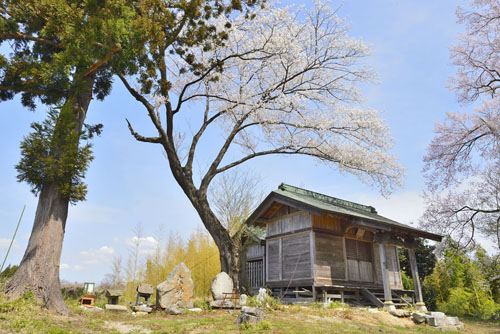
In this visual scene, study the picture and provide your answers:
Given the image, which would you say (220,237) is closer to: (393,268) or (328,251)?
(328,251)

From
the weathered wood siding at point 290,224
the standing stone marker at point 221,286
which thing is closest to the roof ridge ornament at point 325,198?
the weathered wood siding at point 290,224

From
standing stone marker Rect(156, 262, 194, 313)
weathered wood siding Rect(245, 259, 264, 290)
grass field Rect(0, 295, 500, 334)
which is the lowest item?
grass field Rect(0, 295, 500, 334)

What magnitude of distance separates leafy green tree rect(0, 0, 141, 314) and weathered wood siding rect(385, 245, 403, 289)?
13683mm

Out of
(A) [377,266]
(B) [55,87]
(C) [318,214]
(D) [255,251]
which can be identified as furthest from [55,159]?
(A) [377,266]

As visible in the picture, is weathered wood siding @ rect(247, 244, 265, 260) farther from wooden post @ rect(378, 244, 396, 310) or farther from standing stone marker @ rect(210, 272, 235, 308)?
wooden post @ rect(378, 244, 396, 310)

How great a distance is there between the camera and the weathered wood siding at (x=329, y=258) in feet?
44.7

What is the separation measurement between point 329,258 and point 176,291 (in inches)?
258

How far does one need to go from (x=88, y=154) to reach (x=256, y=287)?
11276mm

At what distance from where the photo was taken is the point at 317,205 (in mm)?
13766

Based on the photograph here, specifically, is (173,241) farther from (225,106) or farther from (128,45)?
(128,45)

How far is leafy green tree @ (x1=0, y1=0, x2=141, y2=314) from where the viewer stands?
7.93 meters

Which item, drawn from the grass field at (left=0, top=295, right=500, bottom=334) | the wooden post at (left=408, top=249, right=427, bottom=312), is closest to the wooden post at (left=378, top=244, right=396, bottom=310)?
the grass field at (left=0, top=295, right=500, bottom=334)

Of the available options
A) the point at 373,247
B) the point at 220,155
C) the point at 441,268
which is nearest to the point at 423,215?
the point at 373,247

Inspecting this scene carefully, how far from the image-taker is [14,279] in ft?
26.3
